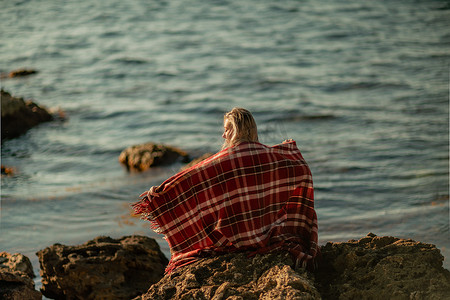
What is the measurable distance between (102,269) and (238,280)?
1.93m

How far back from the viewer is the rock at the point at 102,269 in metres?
5.43

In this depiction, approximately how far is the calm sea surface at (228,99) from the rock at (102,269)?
104 cm

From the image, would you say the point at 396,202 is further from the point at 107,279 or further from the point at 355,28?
the point at 355,28

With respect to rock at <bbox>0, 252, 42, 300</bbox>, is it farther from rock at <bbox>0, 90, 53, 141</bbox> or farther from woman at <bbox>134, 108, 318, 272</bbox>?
rock at <bbox>0, 90, 53, 141</bbox>

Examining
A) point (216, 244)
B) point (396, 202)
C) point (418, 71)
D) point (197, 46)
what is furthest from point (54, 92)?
point (216, 244)

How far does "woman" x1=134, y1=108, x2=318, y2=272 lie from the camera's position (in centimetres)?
414

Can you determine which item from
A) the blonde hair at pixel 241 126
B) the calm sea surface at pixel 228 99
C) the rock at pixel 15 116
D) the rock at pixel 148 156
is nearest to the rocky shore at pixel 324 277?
the blonde hair at pixel 241 126

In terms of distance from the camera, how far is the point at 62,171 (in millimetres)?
10195

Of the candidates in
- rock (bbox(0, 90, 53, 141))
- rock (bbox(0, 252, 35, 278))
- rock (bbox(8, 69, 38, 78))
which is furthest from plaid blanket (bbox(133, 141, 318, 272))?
rock (bbox(8, 69, 38, 78))

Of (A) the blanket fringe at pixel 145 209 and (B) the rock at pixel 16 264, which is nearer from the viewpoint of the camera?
(A) the blanket fringe at pixel 145 209

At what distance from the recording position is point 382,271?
3.90m

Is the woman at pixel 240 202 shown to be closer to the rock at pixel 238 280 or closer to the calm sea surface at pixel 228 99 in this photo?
the rock at pixel 238 280

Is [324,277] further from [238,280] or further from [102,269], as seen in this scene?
[102,269]

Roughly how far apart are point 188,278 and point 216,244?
376mm
